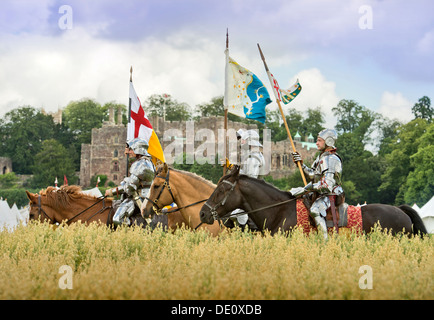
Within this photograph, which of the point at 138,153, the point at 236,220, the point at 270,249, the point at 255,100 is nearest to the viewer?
the point at 270,249

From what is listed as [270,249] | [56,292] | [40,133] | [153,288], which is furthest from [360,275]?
[40,133]

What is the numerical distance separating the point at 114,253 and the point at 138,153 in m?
3.52

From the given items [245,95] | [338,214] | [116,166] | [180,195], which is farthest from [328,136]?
[116,166]

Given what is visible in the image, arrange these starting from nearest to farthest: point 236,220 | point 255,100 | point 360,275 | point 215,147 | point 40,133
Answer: point 360,275 → point 236,220 → point 255,100 → point 215,147 → point 40,133

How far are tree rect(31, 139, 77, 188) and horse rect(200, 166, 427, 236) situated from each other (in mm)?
88804

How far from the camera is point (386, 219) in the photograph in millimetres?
10852

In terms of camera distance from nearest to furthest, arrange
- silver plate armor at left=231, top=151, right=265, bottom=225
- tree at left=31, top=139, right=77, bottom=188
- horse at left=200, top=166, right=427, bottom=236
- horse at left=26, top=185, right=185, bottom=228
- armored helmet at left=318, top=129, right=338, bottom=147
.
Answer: horse at left=200, top=166, right=427, bottom=236
armored helmet at left=318, top=129, right=338, bottom=147
silver plate armor at left=231, top=151, right=265, bottom=225
horse at left=26, top=185, right=185, bottom=228
tree at left=31, top=139, right=77, bottom=188

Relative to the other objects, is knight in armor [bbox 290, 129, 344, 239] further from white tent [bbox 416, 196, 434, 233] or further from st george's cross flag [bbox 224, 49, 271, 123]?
white tent [bbox 416, 196, 434, 233]

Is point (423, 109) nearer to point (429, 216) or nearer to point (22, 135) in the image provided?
point (429, 216)

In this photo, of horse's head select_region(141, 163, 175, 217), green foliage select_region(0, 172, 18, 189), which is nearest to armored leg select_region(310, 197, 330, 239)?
horse's head select_region(141, 163, 175, 217)

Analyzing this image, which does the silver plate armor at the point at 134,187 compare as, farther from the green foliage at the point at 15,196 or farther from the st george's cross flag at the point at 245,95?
the green foliage at the point at 15,196

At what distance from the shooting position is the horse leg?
35.5ft

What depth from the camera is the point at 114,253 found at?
9.15 metres

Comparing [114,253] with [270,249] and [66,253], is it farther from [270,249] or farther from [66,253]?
[270,249]
